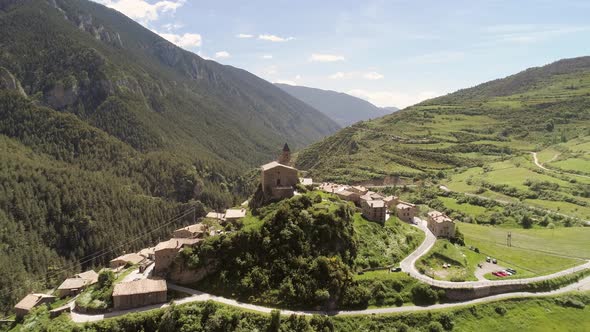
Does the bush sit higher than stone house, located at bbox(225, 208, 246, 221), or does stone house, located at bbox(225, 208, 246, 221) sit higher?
stone house, located at bbox(225, 208, 246, 221)

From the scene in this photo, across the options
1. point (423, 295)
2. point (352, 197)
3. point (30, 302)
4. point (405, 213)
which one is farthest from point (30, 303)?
point (405, 213)

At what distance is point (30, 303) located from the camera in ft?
247

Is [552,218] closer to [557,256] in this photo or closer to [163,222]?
[557,256]

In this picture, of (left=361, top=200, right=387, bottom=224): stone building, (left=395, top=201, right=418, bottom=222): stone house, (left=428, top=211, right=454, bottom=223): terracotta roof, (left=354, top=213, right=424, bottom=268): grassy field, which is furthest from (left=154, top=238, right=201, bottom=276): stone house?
(left=428, top=211, right=454, bottom=223): terracotta roof

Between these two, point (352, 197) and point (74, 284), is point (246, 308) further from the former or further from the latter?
point (352, 197)

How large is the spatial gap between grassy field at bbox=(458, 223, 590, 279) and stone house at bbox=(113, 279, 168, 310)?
66.2 m

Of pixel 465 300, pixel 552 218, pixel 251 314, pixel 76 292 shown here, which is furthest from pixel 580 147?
pixel 76 292

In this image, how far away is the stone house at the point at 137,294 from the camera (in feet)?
203

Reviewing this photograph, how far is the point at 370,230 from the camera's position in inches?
→ 3344

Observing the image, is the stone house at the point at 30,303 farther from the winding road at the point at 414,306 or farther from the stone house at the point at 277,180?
the stone house at the point at 277,180

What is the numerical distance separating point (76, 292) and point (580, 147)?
224 m

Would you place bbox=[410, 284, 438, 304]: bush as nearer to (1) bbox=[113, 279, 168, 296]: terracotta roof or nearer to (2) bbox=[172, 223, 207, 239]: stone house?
(2) bbox=[172, 223, 207, 239]: stone house

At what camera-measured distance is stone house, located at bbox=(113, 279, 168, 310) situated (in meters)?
61.9

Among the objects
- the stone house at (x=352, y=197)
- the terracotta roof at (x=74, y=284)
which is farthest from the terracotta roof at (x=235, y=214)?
the terracotta roof at (x=74, y=284)
